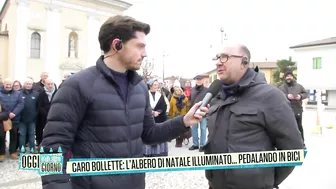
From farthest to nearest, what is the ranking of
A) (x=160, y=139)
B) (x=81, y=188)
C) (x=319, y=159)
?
1. (x=319, y=159)
2. (x=160, y=139)
3. (x=81, y=188)

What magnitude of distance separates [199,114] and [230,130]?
421 millimetres

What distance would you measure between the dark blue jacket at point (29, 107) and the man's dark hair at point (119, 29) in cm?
650

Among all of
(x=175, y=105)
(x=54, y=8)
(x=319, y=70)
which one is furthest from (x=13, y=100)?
(x=319, y=70)

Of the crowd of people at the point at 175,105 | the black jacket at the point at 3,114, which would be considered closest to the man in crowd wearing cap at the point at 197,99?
the crowd of people at the point at 175,105

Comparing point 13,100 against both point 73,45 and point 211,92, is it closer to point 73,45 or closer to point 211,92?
point 211,92

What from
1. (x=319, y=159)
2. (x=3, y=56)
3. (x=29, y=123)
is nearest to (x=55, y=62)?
(x=3, y=56)

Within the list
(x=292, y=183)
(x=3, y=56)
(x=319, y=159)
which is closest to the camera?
(x=292, y=183)

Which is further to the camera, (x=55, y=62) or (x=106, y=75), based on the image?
(x=55, y=62)

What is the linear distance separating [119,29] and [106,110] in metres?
0.53

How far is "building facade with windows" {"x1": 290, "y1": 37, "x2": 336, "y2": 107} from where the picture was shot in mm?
41250

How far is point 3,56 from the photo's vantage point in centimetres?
2944

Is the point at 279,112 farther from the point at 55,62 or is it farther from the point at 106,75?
the point at 55,62

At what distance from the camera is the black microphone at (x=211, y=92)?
94.5 inches

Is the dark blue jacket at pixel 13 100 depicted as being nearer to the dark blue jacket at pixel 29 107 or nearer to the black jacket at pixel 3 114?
the dark blue jacket at pixel 29 107
